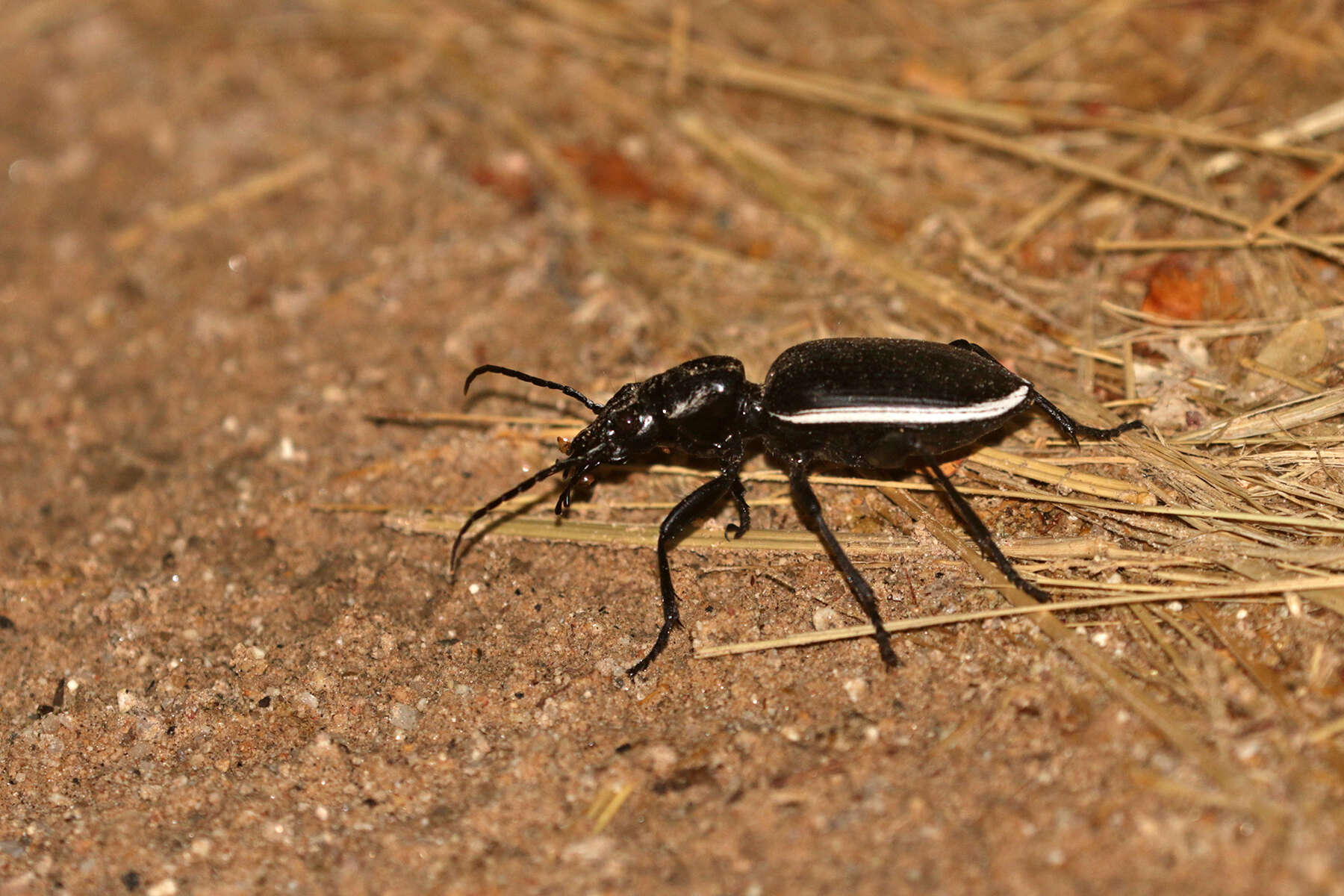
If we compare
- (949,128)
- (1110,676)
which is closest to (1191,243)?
(949,128)

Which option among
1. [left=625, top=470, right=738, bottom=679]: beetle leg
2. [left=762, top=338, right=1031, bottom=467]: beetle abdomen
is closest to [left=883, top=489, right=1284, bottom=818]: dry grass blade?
[left=762, top=338, right=1031, bottom=467]: beetle abdomen

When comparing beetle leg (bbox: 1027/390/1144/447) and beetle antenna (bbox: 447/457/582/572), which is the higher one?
beetle leg (bbox: 1027/390/1144/447)

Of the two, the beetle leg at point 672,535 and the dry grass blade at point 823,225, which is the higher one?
the dry grass blade at point 823,225

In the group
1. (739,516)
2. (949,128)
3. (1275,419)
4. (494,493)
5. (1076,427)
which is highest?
(949,128)

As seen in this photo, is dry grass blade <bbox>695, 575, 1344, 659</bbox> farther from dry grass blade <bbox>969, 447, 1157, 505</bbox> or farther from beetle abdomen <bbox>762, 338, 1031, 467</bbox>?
beetle abdomen <bbox>762, 338, 1031, 467</bbox>

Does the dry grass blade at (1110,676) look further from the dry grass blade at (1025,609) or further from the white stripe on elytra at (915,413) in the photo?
the white stripe on elytra at (915,413)

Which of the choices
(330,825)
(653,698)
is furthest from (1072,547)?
(330,825)

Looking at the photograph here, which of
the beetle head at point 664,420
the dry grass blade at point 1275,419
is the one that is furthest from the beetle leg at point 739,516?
the dry grass blade at point 1275,419

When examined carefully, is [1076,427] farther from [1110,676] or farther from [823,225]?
[823,225]
